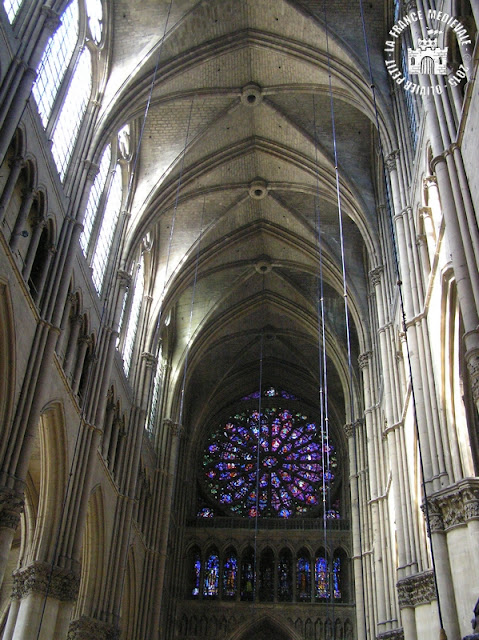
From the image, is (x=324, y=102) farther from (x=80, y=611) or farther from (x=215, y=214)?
(x=80, y=611)

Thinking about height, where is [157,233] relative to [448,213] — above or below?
above

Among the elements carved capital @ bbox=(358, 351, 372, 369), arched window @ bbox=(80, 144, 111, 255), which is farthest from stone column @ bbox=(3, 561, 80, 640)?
carved capital @ bbox=(358, 351, 372, 369)

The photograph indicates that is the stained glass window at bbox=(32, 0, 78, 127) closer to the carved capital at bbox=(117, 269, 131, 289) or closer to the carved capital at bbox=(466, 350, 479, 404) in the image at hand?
the carved capital at bbox=(117, 269, 131, 289)

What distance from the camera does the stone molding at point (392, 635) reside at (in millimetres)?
19106

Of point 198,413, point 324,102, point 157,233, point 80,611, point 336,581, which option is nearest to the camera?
point 80,611

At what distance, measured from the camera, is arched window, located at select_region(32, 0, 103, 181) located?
17031 mm

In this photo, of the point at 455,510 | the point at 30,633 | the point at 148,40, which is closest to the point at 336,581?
the point at 30,633

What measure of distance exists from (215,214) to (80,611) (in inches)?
577

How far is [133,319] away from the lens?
26000mm

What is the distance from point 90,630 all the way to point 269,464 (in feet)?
51.1

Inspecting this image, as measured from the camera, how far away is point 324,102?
23938mm

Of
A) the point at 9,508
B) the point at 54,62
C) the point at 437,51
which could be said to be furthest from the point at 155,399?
the point at 437,51

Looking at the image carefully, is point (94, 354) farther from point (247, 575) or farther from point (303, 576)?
point (303, 576)

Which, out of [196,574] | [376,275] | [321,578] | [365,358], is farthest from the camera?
[196,574]
